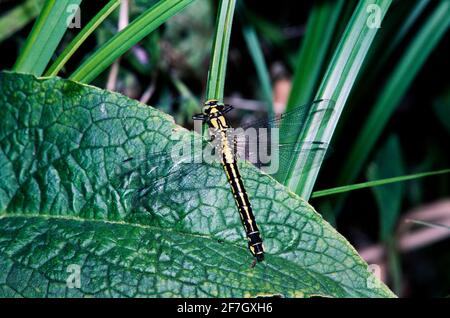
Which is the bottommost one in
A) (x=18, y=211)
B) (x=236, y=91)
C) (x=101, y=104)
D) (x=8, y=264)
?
(x=8, y=264)

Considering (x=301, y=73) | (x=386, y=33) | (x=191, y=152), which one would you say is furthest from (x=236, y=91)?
(x=191, y=152)

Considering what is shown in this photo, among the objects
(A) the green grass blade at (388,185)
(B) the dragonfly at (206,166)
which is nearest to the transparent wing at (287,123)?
(B) the dragonfly at (206,166)

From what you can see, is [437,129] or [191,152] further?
[437,129]

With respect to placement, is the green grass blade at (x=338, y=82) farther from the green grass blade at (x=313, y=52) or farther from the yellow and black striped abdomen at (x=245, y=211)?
the green grass blade at (x=313, y=52)

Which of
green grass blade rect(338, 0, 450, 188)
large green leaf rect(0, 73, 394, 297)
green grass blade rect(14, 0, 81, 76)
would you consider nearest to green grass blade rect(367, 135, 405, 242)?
green grass blade rect(338, 0, 450, 188)
